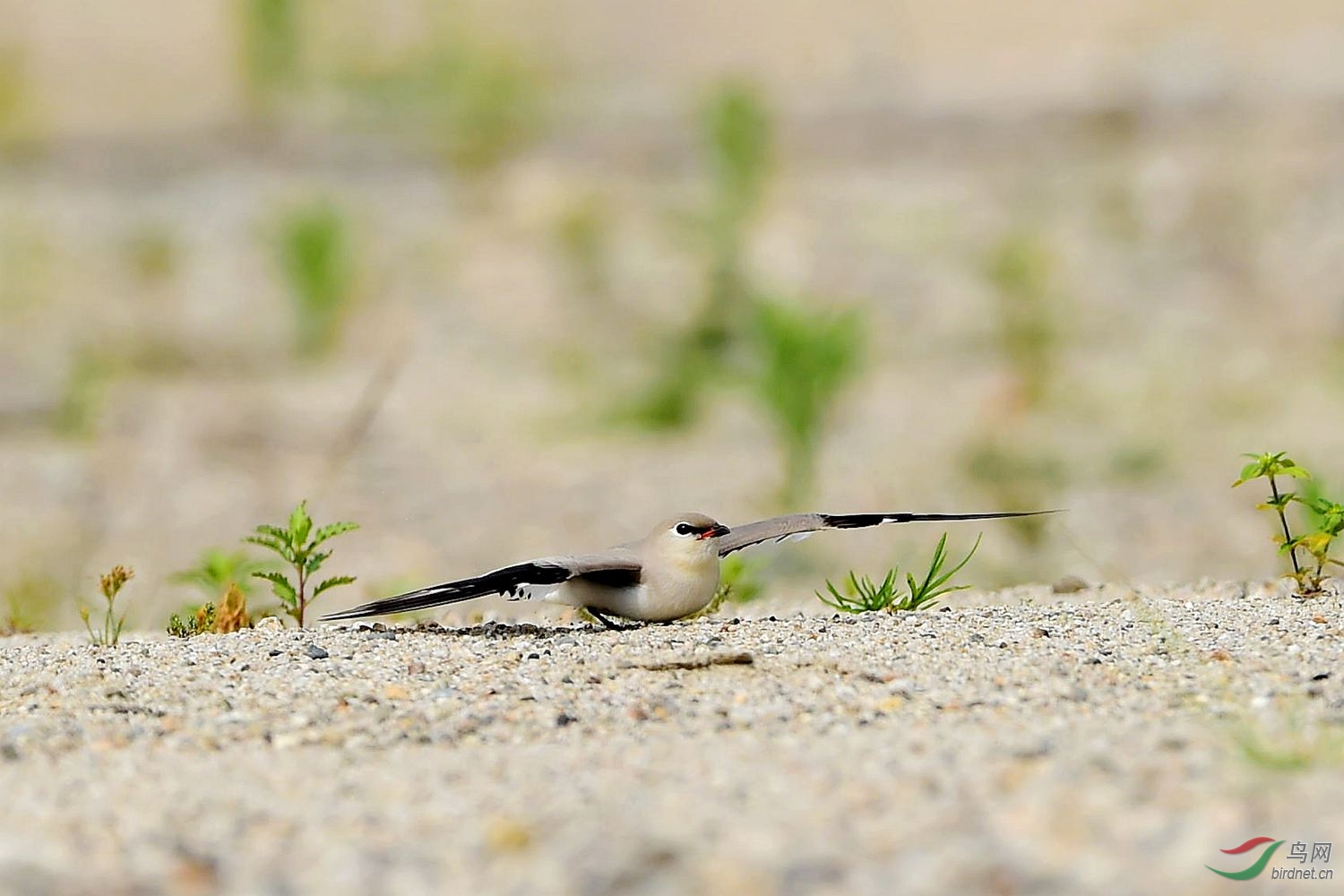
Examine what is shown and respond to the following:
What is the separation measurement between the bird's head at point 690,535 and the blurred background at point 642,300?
1312mm

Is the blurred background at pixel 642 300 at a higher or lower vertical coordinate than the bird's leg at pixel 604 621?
higher

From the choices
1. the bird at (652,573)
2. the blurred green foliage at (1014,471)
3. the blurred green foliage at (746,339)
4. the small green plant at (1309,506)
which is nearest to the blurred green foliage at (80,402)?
the blurred green foliage at (746,339)

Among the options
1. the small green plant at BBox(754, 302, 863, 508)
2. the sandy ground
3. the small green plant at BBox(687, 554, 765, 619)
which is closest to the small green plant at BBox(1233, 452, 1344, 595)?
the sandy ground

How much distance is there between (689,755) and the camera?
2336mm

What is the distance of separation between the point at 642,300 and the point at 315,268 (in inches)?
122

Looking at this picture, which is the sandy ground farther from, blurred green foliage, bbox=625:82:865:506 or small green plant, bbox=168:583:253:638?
blurred green foliage, bbox=625:82:865:506

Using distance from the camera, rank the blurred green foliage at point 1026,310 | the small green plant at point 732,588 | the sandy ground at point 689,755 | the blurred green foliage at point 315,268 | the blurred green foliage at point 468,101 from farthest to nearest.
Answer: the blurred green foliage at point 468,101
the blurred green foliage at point 1026,310
the blurred green foliage at point 315,268
the small green plant at point 732,588
the sandy ground at point 689,755

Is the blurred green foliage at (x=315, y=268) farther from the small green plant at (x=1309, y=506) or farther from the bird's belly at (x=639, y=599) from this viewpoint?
the small green plant at (x=1309, y=506)

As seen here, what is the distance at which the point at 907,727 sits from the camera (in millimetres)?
2465

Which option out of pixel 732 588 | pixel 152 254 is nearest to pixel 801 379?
pixel 732 588

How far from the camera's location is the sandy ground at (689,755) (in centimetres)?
188

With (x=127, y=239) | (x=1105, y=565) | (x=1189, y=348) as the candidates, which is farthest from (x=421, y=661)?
(x=127, y=239)

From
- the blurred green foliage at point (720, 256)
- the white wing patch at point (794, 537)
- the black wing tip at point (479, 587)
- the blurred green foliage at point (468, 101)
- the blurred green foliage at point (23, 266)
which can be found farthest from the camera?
the blurred green foliage at point (468, 101)

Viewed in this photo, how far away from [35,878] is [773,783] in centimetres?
91
